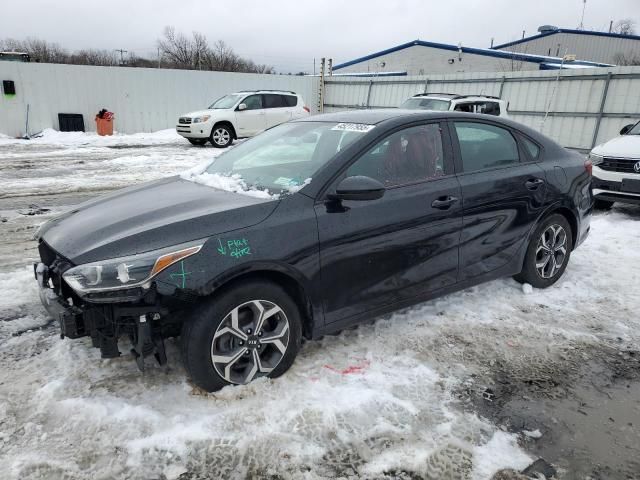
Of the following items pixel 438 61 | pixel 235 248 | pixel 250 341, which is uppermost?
pixel 438 61

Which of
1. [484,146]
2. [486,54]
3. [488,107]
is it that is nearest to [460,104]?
[488,107]

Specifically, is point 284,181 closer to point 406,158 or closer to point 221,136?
point 406,158

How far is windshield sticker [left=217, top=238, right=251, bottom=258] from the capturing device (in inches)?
109

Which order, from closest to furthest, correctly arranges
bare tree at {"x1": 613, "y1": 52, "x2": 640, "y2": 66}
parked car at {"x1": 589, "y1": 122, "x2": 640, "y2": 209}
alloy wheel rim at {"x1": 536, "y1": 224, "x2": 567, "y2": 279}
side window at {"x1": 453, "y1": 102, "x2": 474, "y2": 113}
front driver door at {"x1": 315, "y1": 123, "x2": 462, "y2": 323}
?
front driver door at {"x1": 315, "y1": 123, "x2": 462, "y2": 323} < alloy wheel rim at {"x1": 536, "y1": 224, "x2": 567, "y2": 279} < parked car at {"x1": 589, "y1": 122, "x2": 640, "y2": 209} < side window at {"x1": 453, "y1": 102, "x2": 474, "y2": 113} < bare tree at {"x1": 613, "y1": 52, "x2": 640, "y2": 66}

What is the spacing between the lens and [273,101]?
17.2 m

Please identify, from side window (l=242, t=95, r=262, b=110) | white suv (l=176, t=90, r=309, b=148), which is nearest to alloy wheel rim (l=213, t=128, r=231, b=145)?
white suv (l=176, t=90, r=309, b=148)

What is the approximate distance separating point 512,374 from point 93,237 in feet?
9.09

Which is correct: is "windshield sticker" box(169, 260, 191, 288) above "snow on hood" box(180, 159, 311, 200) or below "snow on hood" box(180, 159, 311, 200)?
below

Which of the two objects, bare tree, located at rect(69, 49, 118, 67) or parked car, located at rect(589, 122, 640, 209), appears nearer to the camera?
parked car, located at rect(589, 122, 640, 209)

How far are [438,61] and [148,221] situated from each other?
35921 mm

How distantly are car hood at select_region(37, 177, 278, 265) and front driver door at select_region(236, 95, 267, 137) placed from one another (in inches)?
535

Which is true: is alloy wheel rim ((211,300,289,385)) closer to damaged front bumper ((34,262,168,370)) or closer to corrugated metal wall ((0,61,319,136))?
damaged front bumper ((34,262,168,370))

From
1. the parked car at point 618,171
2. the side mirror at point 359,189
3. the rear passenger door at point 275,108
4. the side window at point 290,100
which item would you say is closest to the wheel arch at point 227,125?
the rear passenger door at point 275,108

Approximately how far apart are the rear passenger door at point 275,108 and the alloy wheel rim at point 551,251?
13.5 m
